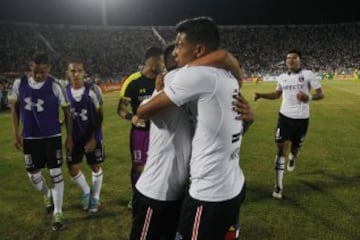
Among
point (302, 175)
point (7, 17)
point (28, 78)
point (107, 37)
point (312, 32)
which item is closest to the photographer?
point (28, 78)

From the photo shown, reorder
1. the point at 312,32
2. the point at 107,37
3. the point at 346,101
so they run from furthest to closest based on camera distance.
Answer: the point at 312,32, the point at 107,37, the point at 346,101

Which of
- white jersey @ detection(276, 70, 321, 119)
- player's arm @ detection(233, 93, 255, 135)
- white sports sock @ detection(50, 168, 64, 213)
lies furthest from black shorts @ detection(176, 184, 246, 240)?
white jersey @ detection(276, 70, 321, 119)

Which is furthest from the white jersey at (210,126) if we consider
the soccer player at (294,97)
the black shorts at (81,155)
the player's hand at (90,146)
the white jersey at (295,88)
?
the white jersey at (295,88)

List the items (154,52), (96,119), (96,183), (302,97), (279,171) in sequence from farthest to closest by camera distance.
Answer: (302,97) < (279,171) < (96,183) < (96,119) < (154,52)

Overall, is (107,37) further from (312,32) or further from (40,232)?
(40,232)

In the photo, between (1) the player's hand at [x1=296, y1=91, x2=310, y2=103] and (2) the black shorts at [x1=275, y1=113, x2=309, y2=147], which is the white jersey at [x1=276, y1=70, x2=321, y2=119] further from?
(1) the player's hand at [x1=296, y1=91, x2=310, y2=103]

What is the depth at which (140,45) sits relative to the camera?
197 ft

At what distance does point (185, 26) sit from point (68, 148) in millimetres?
3675

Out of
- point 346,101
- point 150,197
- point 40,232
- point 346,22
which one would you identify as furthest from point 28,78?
point 346,22

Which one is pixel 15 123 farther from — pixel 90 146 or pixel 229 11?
pixel 229 11

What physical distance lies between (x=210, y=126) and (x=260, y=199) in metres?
4.48

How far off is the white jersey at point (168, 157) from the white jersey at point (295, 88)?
5246 mm

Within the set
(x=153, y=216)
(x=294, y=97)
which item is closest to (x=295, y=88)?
(x=294, y=97)

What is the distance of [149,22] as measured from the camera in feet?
228
